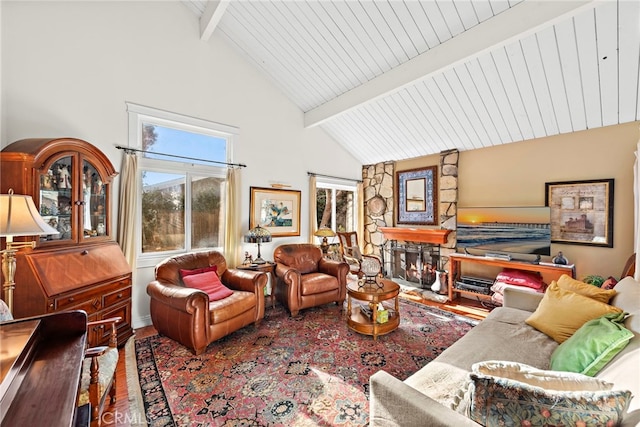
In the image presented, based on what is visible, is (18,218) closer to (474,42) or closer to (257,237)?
(257,237)

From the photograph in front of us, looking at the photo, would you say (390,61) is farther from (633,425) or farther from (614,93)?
(633,425)

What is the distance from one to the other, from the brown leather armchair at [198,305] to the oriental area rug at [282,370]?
0.56ft

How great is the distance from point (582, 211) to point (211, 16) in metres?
5.57

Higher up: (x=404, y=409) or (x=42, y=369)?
(x=42, y=369)

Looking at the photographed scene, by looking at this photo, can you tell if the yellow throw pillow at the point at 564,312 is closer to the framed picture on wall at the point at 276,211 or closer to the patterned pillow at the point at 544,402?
the patterned pillow at the point at 544,402

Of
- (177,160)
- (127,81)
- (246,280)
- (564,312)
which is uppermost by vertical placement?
(127,81)

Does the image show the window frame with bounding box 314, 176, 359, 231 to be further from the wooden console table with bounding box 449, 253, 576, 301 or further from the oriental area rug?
the oriental area rug

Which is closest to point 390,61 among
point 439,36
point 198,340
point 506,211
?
point 439,36

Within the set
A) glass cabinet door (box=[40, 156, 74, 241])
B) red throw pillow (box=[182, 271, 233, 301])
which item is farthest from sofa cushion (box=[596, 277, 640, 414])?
glass cabinet door (box=[40, 156, 74, 241])

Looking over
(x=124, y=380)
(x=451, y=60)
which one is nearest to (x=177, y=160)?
(x=124, y=380)

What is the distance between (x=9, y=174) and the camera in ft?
6.71

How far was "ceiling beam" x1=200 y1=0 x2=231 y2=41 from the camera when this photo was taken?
3.12 m

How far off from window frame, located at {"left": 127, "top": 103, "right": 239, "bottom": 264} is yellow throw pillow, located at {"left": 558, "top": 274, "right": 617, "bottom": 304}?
403cm

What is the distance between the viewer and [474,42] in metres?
2.73
